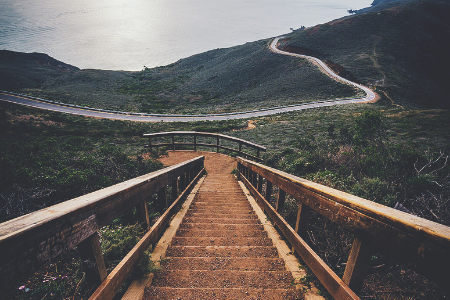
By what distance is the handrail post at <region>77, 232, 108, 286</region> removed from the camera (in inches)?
54.5

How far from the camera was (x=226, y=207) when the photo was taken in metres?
4.54

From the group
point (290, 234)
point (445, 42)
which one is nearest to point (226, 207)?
point (290, 234)

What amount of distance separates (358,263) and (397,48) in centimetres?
5841

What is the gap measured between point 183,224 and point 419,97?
129 ft

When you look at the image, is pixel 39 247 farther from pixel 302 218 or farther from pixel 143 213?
pixel 302 218

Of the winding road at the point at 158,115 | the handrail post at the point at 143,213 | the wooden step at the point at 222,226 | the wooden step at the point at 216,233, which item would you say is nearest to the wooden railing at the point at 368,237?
the wooden step at the point at 216,233

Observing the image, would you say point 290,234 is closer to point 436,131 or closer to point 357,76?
point 436,131

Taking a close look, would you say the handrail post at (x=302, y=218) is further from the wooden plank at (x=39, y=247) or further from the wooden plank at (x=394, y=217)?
the wooden plank at (x=39, y=247)

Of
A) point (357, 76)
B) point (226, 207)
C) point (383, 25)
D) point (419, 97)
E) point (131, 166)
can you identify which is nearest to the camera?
point (226, 207)

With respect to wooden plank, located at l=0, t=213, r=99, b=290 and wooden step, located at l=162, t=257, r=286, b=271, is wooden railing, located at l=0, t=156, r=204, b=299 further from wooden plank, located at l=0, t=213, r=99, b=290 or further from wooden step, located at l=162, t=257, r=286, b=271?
wooden step, located at l=162, t=257, r=286, b=271

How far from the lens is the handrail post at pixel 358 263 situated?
141 cm

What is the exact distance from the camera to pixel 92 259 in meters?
1.43

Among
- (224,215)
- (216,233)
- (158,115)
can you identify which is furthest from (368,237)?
(158,115)

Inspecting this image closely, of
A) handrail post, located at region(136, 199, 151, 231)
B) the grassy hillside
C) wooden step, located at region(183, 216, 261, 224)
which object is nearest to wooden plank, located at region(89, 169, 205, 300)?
handrail post, located at region(136, 199, 151, 231)
